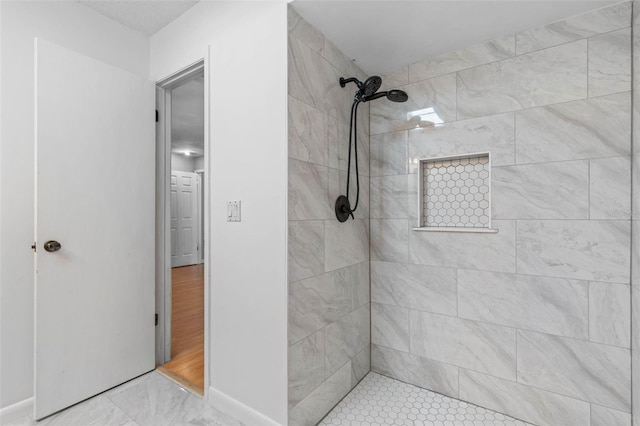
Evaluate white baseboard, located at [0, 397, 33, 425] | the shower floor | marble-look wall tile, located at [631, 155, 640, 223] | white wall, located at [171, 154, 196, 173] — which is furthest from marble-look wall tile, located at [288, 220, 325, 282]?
white wall, located at [171, 154, 196, 173]

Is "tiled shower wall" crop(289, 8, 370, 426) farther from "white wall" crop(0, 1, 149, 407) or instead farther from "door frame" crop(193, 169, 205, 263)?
"door frame" crop(193, 169, 205, 263)

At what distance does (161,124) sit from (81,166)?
63 centimetres

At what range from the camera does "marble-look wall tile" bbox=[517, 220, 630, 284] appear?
1.43 metres

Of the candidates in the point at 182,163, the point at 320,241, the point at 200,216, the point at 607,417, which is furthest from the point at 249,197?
the point at 182,163

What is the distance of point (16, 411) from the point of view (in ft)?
5.28

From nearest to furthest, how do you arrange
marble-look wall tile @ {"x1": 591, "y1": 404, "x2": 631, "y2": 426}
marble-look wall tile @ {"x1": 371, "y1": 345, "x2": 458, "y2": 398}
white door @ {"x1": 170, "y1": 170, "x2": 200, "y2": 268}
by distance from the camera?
marble-look wall tile @ {"x1": 591, "y1": 404, "x2": 631, "y2": 426}
marble-look wall tile @ {"x1": 371, "y1": 345, "x2": 458, "y2": 398}
white door @ {"x1": 170, "y1": 170, "x2": 200, "y2": 268}

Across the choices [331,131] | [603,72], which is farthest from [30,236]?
[603,72]

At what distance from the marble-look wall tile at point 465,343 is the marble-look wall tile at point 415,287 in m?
0.07

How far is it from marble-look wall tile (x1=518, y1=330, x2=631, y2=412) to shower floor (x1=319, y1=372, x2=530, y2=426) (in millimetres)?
286

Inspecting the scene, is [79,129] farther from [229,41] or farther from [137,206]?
[229,41]

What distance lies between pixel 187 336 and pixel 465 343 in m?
2.23

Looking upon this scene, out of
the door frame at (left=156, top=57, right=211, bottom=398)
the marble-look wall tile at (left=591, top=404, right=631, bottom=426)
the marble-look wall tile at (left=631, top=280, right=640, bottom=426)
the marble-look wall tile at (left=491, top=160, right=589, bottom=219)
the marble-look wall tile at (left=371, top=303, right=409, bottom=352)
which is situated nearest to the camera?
the marble-look wall tile at (left=631, top=280, right=640, bottom=426)

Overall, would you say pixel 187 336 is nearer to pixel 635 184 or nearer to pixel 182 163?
pixel 635 184

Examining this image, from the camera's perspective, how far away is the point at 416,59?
1.93 m
